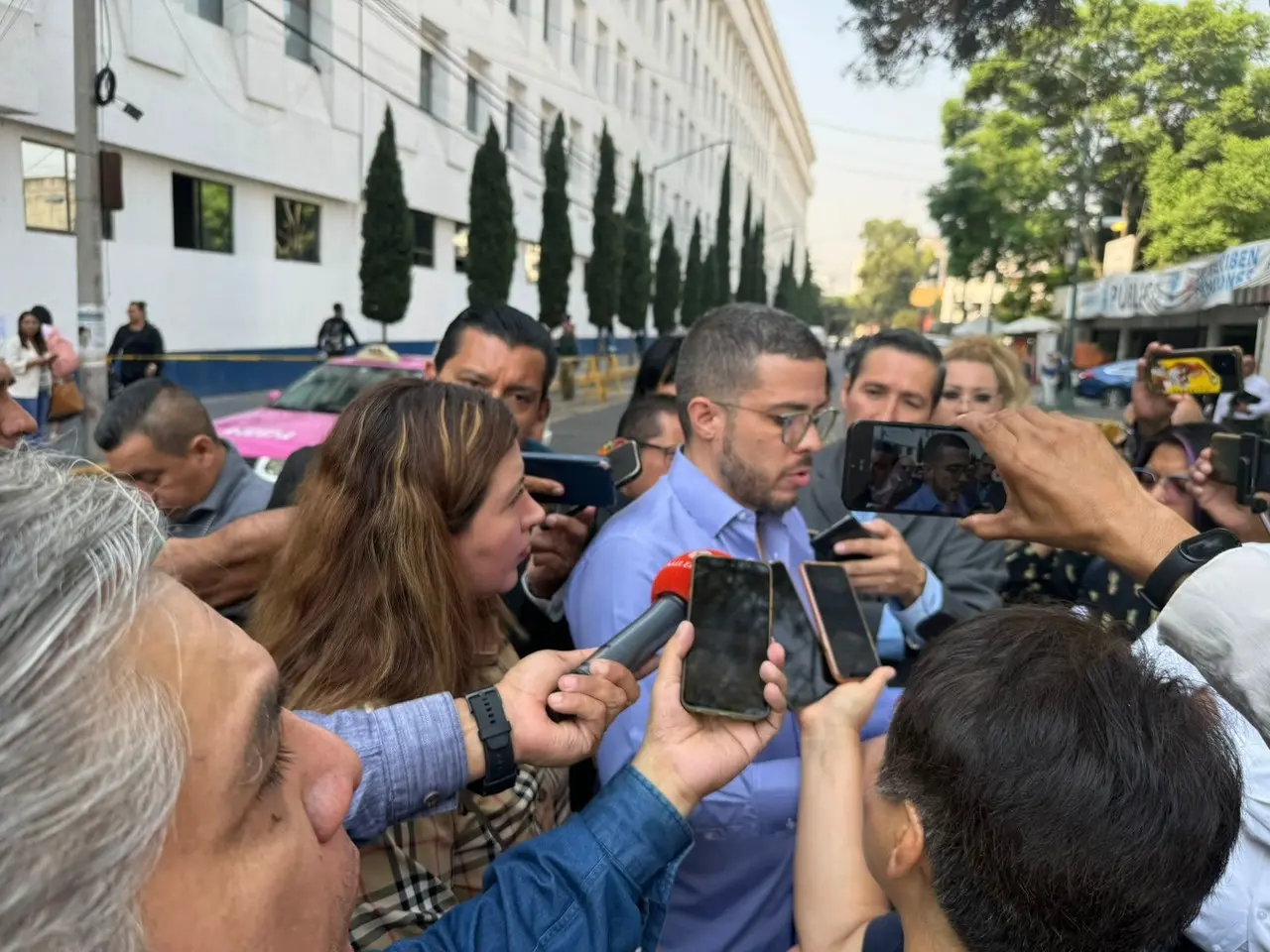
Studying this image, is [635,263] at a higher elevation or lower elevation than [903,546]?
higher

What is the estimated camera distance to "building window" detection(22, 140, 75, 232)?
9180 mm

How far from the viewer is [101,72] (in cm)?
681

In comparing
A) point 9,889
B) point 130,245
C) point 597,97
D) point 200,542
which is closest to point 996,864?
point 9,889

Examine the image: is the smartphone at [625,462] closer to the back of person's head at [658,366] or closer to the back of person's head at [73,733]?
the back of person's head at [658,366]

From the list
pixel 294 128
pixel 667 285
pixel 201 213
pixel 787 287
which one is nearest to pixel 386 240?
pixel 201 213

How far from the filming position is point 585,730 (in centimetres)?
133

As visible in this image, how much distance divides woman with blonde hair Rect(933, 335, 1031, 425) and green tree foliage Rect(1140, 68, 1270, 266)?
5.87 ft

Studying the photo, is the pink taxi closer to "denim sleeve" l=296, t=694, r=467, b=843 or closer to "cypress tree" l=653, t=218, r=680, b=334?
"denim sleeve" l=296, t=694, r=467, b=843

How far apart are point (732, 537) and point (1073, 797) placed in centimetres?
114

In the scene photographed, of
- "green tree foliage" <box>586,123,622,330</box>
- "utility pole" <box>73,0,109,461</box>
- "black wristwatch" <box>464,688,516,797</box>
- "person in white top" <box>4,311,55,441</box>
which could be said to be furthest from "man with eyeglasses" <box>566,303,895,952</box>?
"green tree foliage" <box>586,123,622,330</box>

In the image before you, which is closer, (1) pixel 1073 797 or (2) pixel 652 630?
(1) pixel 1073 797

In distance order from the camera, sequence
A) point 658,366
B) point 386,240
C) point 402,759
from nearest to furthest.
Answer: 1. point 402,759
2. point 658,366
3. point 386,240

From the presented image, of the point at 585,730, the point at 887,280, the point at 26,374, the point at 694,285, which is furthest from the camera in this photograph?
the point at 887,280

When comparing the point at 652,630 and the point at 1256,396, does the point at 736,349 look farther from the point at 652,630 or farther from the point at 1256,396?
the point at 1256,396
